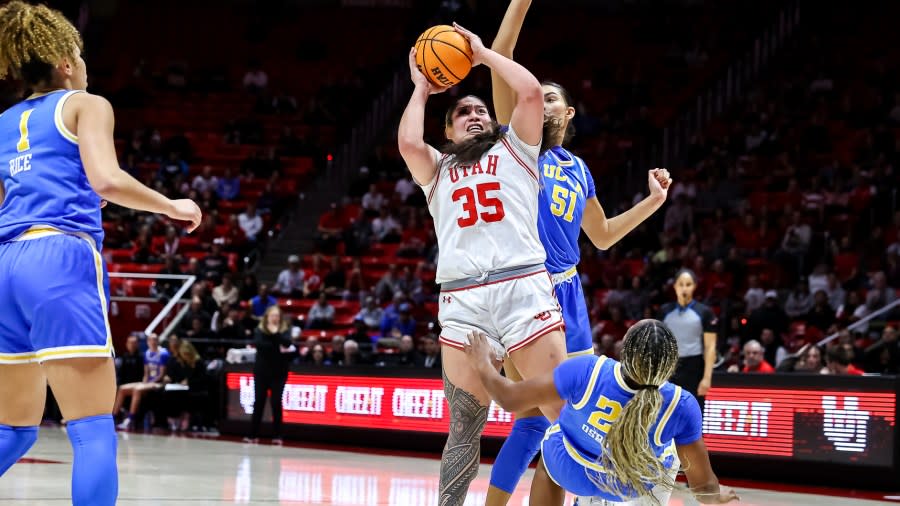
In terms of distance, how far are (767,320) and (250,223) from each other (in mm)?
10377

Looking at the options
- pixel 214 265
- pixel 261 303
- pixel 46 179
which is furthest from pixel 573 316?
pixel 214 265

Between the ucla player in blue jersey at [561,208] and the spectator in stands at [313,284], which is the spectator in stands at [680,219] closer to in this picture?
the spectator in stands at [313,284]

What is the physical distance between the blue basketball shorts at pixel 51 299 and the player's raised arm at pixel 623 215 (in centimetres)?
253

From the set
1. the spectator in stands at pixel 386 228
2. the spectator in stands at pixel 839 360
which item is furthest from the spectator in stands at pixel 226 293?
the spectator in stands at pixel 839 360

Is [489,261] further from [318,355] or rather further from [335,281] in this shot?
[335,281]

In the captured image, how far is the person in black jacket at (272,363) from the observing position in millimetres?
14031

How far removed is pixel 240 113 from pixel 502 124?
2103 centimetres

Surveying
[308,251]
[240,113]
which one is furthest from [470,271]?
[240,113]

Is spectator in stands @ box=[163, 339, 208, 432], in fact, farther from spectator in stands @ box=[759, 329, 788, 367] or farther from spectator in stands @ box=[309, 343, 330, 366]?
spectator in stands @ box=[759, 329, 788, 367]

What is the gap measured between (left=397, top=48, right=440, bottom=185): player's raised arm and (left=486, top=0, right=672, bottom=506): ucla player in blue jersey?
0.37m

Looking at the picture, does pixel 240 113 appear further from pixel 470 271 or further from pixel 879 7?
pixel 470 271

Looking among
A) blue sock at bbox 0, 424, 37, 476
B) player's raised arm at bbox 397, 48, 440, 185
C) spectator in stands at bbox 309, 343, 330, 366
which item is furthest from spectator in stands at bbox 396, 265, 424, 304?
blue sock at bbox 0, 424, 37, 476

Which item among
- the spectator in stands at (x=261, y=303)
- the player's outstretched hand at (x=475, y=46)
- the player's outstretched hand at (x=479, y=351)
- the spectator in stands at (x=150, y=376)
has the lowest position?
the spectator in stands at (x=150, y=376)

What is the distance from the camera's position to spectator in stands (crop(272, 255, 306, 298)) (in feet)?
65.1
